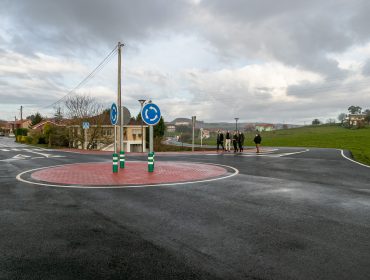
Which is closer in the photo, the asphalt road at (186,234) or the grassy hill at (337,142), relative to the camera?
the asphalt road at (186,234)

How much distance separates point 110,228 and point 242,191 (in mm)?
4185

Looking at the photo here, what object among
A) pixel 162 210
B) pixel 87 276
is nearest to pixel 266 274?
pixel 87 276

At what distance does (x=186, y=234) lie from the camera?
15.0 ft

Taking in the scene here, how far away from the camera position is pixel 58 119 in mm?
43719

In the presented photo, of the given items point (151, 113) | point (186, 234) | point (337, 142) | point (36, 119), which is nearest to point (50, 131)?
point (151, 113)

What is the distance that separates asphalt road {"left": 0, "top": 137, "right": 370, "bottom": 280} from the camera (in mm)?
3393

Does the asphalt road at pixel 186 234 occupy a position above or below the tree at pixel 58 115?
below

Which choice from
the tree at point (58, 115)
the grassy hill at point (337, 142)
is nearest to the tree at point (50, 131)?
the tree at point (58, 115)

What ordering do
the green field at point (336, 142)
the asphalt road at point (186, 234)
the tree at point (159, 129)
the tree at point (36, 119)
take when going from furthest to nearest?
the tree at point (36, 119), the tree at point (159, 129), the green field at point (336, 142), the asphalt road at point (186, 234)

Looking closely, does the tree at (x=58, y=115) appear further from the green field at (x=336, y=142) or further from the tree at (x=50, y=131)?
the green field at (x=336, y=142)

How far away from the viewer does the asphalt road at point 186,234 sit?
3393 mm

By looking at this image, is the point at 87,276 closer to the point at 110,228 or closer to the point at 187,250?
the point at 187,250

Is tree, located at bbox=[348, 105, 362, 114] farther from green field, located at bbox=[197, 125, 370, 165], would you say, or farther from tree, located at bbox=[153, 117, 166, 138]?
tree, located at bbox=[153, 117, 166, 138]

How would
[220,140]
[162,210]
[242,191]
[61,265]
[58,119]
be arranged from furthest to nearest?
[58,119], [220,140], [242,191], [162,210], [61,265]
